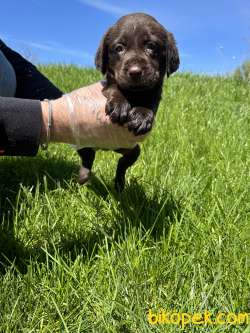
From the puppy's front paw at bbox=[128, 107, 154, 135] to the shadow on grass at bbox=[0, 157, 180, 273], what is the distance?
1.75 feet

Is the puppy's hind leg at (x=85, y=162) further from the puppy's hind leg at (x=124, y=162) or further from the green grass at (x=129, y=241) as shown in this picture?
the puppy's hind leg at (x=124, y=162)

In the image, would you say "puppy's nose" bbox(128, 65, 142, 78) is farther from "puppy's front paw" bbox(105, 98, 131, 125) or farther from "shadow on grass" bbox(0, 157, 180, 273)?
"shadow on grass" bbox(0, 157, 180, 273)

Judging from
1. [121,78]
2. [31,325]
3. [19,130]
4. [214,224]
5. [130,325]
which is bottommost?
[31,325]

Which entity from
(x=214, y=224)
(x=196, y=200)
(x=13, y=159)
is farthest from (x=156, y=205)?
(x=13, y=159)

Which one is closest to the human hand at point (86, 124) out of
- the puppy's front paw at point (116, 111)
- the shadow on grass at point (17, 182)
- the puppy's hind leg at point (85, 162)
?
the puppy's front paw at point (116, 111)

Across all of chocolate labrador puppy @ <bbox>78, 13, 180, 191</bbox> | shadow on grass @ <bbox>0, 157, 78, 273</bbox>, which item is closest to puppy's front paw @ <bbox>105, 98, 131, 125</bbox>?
chocolate labrador puppy @ <bbox>78, 13, 180, 191</bbox>

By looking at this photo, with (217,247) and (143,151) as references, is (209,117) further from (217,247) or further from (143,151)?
(217,247)

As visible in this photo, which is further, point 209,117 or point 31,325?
point 209,117

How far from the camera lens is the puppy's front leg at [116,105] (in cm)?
228

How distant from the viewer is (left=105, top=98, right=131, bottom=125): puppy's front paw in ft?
7.48

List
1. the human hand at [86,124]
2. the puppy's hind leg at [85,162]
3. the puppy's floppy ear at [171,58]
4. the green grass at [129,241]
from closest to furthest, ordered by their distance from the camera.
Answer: the green grass at [129,241]
the human hand at [86,124]
the puppy's floppy ear at [171,58]
the puppy's hind leg at [85,162]

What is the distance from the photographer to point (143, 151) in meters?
4.41

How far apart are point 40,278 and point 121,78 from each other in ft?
3.77

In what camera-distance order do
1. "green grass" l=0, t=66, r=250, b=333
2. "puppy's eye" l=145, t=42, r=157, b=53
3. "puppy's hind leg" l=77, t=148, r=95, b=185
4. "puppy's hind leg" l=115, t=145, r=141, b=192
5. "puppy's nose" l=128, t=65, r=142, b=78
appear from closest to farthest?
1. "green grass" l=0, t=66, r=250, b=333
2. "puppy's nose" l=128, t=65, r=142, b=78
3. "puppy's eye" l=145, t=42, r=157, b=53
4. "puppy's hind leg" l=115, t=145, r=141, b=192
5. "puppy's hind leg" l=77, t=148, r=95, b=185
